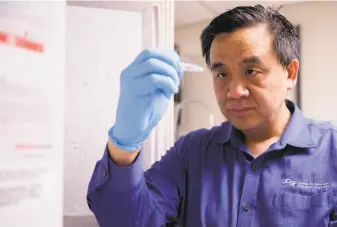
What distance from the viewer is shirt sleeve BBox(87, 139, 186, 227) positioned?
2.18 ft

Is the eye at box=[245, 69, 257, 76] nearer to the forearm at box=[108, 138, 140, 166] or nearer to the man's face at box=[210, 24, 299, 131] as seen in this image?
the man's face at box=[210, 24, 299, 131]

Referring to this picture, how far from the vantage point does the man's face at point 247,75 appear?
731mm

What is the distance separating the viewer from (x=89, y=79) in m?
0.83

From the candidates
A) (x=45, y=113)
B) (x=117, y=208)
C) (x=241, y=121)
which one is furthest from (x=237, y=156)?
(x=45, y=113)

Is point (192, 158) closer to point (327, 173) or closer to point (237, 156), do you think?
point (237, 156)

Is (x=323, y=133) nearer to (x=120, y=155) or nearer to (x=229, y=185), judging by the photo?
(x=229, y=185)

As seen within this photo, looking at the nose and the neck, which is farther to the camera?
the neck

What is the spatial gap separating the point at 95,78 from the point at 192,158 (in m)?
0.34

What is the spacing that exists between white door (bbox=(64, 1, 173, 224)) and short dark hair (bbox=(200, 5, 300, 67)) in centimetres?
23

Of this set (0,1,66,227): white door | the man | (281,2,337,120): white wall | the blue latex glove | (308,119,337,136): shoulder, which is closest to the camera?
(0,1,66,227): white door

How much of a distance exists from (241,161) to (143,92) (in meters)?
0.35

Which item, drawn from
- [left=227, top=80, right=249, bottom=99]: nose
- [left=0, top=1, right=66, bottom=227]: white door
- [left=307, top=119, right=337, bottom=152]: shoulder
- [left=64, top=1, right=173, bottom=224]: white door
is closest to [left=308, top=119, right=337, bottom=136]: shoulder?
[left=307, top=119, right=337, bottom=152]: shoulder

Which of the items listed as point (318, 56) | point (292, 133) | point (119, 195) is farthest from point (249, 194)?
point (318, 56)

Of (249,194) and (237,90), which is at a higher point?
(237,90)
